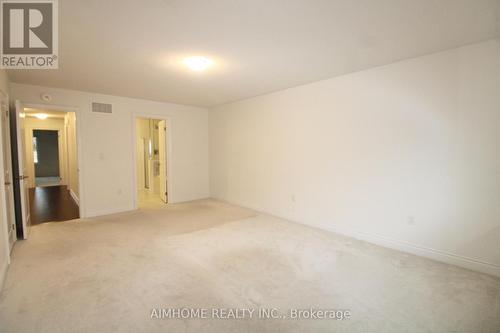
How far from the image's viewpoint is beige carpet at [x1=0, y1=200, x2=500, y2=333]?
1.92m

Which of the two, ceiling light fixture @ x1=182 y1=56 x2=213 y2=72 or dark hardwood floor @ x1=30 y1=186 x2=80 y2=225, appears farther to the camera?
dark hardwood floor @ x1=30 y1=186 x2=80 y2=225

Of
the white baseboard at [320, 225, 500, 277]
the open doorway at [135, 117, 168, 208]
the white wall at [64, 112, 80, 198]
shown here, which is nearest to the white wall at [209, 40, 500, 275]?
the white baseboard at [320, 225, 500, 277]

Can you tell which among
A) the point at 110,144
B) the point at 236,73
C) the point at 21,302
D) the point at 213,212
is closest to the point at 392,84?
the point at 236,73

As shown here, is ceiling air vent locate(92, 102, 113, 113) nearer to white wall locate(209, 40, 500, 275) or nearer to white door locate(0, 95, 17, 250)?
white door locate(0, 95, 17, 250)

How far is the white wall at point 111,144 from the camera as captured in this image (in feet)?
15.2

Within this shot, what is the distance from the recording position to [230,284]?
245 centimetres

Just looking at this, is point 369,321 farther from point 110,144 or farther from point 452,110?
point 110,144

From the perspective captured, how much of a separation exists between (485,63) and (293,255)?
9.94ft

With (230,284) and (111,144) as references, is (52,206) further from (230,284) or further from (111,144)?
(230,284)

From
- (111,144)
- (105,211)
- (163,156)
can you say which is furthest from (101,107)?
(105,211)

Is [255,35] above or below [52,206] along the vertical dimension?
above

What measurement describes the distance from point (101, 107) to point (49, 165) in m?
9.89

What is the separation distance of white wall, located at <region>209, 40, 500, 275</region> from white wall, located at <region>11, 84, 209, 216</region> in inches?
95.4

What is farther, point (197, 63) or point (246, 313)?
point (197, 63)
